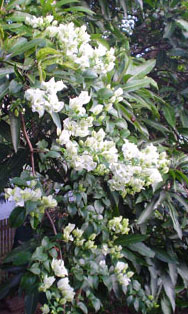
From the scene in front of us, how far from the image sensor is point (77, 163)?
120cm

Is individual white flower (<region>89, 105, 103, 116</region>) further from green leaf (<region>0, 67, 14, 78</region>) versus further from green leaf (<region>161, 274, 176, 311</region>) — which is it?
green leaf (<region>161, 274, 176, 311</region>)

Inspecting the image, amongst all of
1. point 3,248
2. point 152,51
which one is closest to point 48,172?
point 152,51

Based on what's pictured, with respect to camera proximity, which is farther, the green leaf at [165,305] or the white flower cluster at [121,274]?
the green leaf at [165,305]

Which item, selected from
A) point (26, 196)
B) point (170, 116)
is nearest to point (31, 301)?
point (26, 196)

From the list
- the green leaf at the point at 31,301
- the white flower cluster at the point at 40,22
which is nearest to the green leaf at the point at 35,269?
the green leaf at the point at 31,301

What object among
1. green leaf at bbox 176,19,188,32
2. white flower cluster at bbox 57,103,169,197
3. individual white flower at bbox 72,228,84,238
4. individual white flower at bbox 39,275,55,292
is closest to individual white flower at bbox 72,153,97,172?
white flower cluster at bbox 57,103,169,197

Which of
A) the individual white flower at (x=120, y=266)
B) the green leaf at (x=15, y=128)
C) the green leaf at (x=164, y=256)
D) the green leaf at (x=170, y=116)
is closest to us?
the green leaf at (x=15, y=128)

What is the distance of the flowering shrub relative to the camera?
3.77ft

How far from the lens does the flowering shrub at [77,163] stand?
45.3 inches

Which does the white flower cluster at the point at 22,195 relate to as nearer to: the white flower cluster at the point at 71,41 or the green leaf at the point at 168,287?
the white flower cluster at the point at 71,41

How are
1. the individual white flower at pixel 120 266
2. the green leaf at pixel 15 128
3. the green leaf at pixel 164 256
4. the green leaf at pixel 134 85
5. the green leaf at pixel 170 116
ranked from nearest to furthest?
the green leaf at pixel 15 128 → the individual white flower at pixel 120 266 → the green leaf at pixel 134 85 → the green leaf at pixel 164 256 → the green leaf at pixel 170 116

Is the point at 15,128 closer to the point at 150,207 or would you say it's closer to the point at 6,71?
the point at 6,71

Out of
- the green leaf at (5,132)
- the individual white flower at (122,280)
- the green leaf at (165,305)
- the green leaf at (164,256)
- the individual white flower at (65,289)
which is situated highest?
the green leaf at (5,132)

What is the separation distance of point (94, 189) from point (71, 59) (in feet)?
1.79
